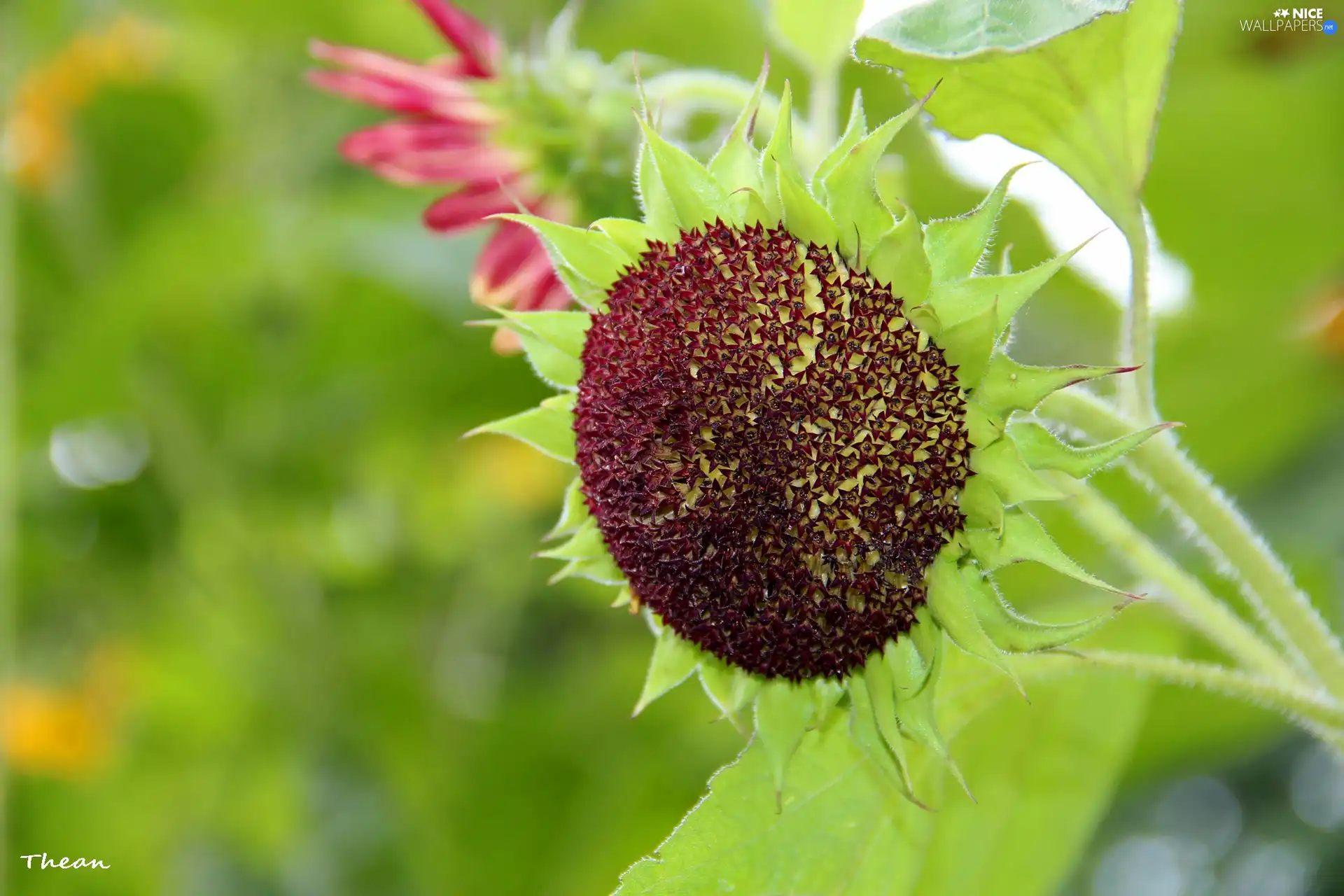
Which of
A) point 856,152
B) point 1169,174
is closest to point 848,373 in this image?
point 856,152

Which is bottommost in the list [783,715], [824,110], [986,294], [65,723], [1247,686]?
[1247,686]

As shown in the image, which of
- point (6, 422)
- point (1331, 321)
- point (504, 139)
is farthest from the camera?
point (6, 422)

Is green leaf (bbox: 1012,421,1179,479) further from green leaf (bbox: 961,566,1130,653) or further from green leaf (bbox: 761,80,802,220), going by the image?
green leaf (bbox: 761,80,802,220)

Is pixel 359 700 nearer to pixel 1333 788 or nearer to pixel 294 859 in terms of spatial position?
pixel 294 859

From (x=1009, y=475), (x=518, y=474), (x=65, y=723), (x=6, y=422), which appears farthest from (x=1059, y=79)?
(x=65, y=723)

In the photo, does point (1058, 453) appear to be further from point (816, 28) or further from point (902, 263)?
point (816, 28)

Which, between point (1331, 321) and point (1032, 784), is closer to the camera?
point (1032, 784)

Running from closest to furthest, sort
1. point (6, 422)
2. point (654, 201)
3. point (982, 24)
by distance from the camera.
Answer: point (982, 24) → point (654, 201) → point (6, 422)

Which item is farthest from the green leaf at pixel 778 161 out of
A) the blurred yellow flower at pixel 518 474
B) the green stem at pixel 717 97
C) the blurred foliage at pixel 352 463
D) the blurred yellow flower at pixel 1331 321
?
the blurred yellow flower at pixel 518 474
